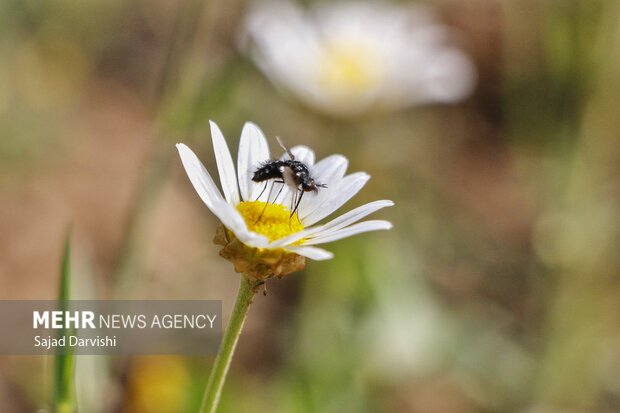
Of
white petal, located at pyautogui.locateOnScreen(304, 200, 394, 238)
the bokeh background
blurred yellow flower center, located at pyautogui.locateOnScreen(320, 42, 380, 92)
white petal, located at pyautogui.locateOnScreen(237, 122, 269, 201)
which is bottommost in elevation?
white petal, located at pyautogui.locateOnScreen(304, 200, 394, 238)

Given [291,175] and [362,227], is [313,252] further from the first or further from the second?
[291,175]

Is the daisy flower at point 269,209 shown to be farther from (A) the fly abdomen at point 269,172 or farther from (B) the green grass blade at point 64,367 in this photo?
(B) the green grass blade at point 64,367

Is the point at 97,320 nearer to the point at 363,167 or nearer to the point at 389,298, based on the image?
the point at 389,298

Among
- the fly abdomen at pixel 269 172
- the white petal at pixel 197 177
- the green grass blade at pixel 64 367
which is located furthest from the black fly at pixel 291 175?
the green grass blade at pixel 64 367

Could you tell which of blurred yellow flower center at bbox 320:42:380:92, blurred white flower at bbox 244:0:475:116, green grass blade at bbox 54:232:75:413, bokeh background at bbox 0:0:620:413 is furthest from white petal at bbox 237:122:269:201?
blurred yellow flower center at bbox 320:42:380:92

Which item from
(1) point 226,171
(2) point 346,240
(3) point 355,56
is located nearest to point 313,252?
(1) point 226,171

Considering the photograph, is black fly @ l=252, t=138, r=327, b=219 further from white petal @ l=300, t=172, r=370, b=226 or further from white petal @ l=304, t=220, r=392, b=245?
white petal @ l=304, t=220, r=392, b=245
